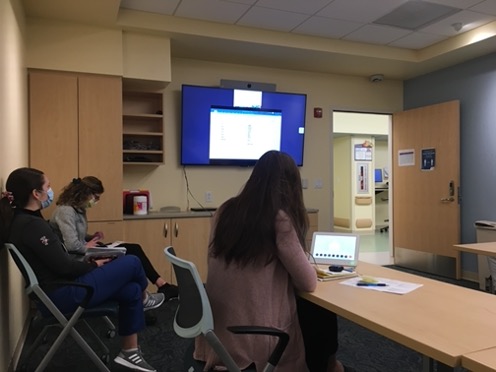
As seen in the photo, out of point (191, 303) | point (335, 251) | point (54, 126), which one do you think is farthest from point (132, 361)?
point (54, 126)

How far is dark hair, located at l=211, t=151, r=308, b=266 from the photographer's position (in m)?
1.59

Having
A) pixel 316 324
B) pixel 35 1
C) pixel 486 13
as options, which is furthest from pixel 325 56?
pixel 316 324

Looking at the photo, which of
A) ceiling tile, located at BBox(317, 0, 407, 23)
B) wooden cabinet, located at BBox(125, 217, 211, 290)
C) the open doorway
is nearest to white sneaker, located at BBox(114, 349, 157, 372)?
wooden cabinet, located at BBox(125, 217, 211, 290)

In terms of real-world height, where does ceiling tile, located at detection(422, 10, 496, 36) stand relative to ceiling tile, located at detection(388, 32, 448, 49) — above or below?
above

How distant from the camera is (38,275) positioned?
2.32 metres

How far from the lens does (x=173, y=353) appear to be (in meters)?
2.89

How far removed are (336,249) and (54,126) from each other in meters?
2.78

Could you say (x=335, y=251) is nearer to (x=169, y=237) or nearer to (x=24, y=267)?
(x=24, y=267)

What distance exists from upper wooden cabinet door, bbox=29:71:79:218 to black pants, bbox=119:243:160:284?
0.79 m

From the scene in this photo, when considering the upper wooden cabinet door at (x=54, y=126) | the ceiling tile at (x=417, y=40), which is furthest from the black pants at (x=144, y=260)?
the ceiling tile at (x=417, y=40)

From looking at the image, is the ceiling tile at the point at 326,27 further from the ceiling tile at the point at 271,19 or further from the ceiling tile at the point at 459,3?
the ceiling tile at the point at 459,3

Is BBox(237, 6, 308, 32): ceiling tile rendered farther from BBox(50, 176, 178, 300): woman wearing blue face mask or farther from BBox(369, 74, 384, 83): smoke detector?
BBox(50, 176, 178, 300): woman wearing blue face mask

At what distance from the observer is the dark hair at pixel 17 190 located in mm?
2256

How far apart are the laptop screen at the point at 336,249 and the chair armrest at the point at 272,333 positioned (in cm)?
84
